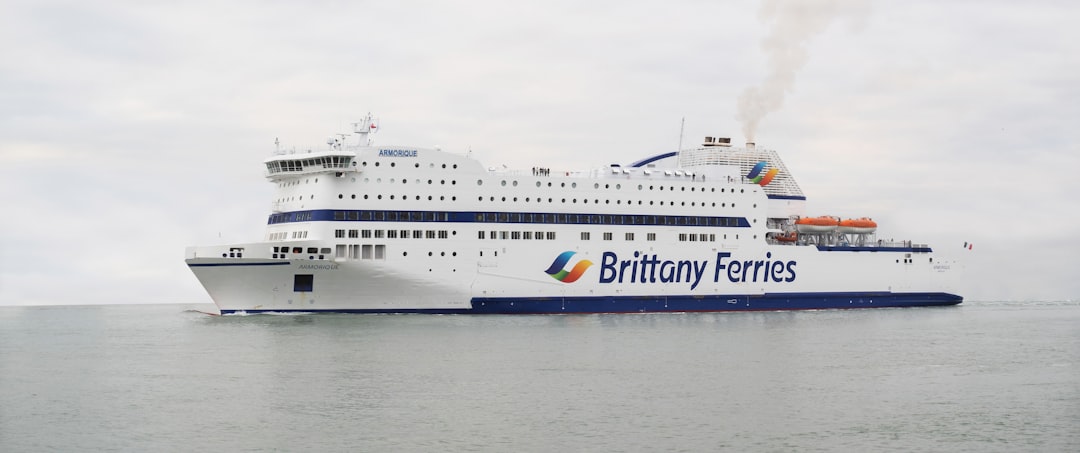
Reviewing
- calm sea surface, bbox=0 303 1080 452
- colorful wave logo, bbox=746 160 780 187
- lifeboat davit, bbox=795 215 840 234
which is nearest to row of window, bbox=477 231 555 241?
calm sea surface, bbox=0 303 1080 452

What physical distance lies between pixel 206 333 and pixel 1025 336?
29.1 m

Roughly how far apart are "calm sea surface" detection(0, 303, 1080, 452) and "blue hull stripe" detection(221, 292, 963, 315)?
9.58 feet

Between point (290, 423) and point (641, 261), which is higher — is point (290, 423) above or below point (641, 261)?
below

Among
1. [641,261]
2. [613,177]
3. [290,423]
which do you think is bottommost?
[290,423]

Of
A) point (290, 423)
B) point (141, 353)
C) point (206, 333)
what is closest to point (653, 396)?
point (290, 423)

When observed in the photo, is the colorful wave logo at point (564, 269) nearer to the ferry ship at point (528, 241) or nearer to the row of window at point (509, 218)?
the ferry ship at point (528, 241)

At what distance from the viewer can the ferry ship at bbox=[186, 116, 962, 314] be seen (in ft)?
124

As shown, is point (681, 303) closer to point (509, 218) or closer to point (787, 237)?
point (787, 237)

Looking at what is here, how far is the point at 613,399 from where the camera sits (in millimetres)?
21500

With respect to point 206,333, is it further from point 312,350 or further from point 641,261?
point 641,261

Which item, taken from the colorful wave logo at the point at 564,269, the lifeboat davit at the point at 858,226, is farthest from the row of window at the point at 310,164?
the lifeboat davit at the point at 858,226

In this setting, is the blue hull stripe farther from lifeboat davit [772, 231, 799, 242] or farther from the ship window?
lifeboat davit [772, 231, 799, 242]

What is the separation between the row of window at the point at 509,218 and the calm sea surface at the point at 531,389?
4057mm

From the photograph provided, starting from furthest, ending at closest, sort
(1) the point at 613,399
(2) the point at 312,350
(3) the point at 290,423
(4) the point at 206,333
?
(4) the point at 206,333 → (2) the point at 312,350 → (1) the point at 613,399 → (3) the point at 290,423
